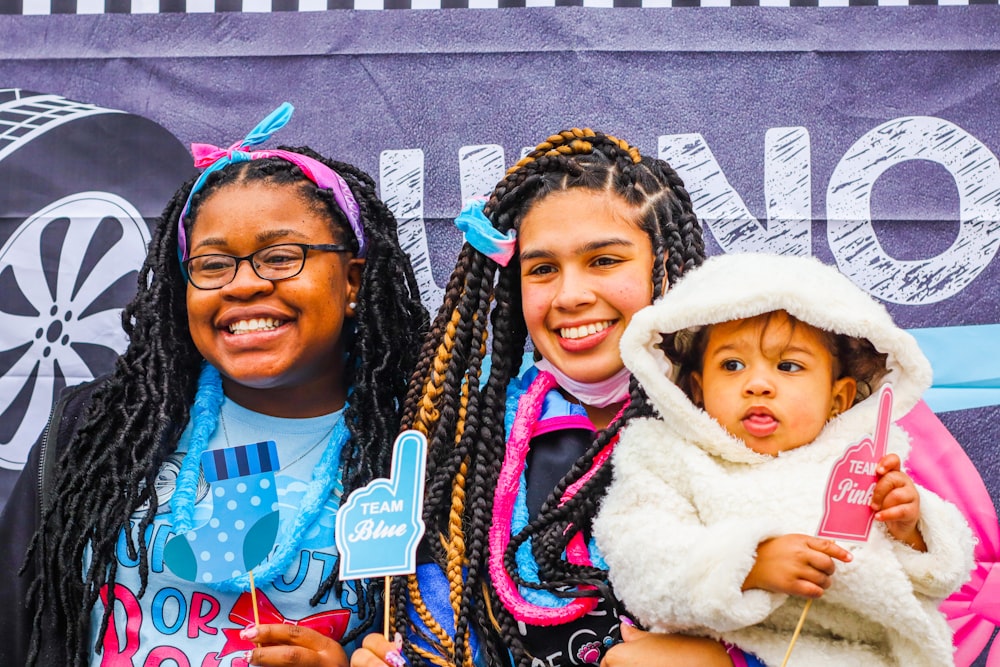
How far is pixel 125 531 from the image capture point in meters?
2.28

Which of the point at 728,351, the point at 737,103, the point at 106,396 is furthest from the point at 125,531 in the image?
the point at 737,103

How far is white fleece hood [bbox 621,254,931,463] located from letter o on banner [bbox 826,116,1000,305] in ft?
3.09

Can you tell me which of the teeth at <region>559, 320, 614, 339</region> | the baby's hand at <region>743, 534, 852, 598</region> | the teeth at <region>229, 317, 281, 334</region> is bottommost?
the baby's hand at <region>743, 534, 852, 598</region>

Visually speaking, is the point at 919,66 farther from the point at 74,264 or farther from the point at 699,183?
the point at 74,264

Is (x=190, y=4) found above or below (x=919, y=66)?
above

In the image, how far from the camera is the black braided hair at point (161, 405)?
2316 mm

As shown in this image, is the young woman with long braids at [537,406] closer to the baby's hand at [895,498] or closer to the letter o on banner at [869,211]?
the baby's hand at [895,498]

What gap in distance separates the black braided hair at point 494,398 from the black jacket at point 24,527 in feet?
2.90

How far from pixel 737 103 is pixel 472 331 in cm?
111

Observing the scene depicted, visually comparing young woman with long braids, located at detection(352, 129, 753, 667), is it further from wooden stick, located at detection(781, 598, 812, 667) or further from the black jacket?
the black jacket

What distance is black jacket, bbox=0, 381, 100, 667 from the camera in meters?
2.45

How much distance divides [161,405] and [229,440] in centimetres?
19

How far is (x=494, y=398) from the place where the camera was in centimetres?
228

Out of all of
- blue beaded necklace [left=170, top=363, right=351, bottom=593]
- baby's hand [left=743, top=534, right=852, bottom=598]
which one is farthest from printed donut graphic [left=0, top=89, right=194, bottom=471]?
baby's hand [left=743, top=534, right=852, bottom=598]
